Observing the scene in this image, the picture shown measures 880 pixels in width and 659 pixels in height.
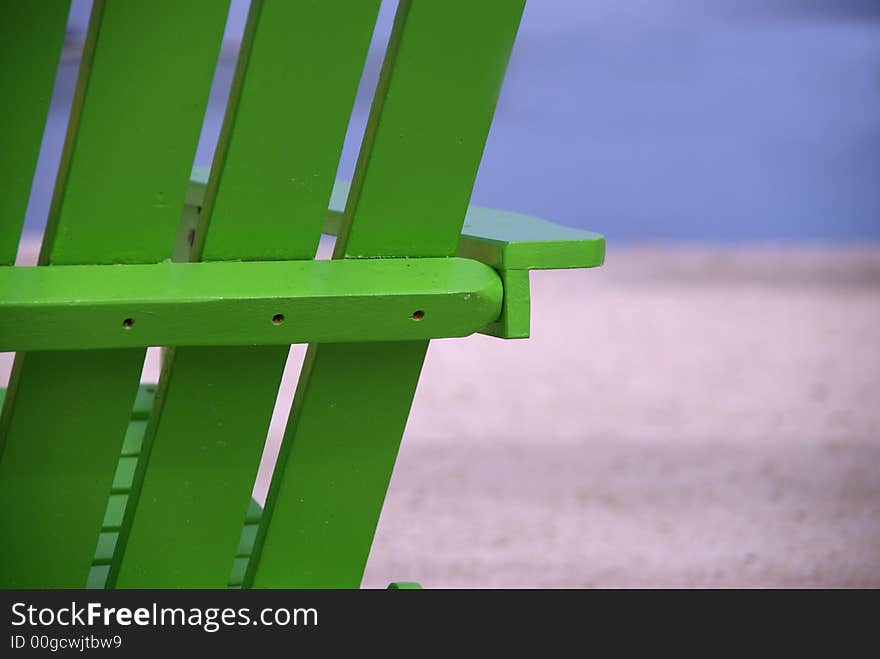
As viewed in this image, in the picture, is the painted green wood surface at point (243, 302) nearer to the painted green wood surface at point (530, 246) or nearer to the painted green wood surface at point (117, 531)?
the painted green wood surface at point (530, 246)

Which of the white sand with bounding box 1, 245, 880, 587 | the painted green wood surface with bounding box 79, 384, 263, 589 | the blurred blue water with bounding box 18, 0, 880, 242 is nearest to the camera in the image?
the painted green wood surface with bounding box 79, 384, 263, 589

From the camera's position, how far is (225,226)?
78cm

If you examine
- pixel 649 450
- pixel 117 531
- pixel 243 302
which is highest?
pixel 243 302

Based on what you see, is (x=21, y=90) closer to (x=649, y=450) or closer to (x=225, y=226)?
(x=225, y=226)

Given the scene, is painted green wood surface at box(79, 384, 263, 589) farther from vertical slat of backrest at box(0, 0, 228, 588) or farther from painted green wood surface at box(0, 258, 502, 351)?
painted green wood surface at box(0, 258, 502, 351)

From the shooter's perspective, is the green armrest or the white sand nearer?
the green armrest

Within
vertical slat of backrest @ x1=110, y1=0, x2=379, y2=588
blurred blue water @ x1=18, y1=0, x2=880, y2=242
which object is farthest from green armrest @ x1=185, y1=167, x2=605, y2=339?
blurred blue water @ x1=18, y1=0, x2=880, y2=242

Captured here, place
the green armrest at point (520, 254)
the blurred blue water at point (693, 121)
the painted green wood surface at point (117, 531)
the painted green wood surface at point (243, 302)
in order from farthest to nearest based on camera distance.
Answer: the blurred blue water at point (693, 121), the painted green wood surface at point (117, 531), the green armrest at point (520, 254), the painted green wood surface at point (243, 302)

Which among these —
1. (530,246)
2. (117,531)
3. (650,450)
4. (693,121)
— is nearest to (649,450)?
(650,450)

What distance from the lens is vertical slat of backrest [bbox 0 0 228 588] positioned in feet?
2.40

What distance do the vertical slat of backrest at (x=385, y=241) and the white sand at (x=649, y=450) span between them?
43.8 inches

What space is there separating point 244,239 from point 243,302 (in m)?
0.05

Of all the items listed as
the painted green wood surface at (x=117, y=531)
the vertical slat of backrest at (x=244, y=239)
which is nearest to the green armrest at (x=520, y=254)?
the vertical slat of backrest at (x=244, y=239)

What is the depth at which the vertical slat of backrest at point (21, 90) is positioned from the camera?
727 mm
